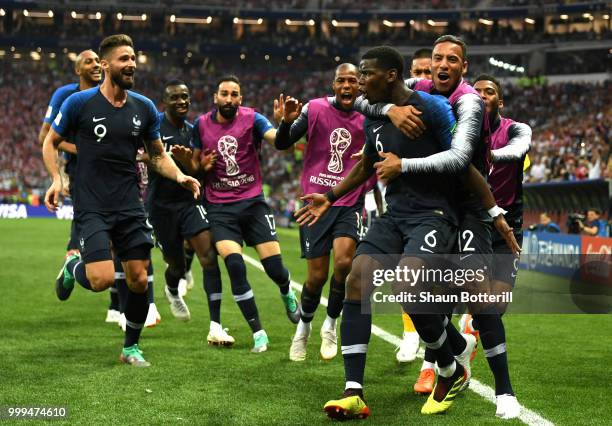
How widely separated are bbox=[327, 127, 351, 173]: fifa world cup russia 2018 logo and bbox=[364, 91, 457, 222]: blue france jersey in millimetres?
2284

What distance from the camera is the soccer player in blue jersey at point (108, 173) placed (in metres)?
7.10

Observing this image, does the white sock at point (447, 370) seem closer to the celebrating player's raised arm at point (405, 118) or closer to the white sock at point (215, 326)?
the celebrating player's raised arm at point (405, 118)

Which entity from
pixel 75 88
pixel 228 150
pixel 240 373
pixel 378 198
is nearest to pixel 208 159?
pixel 228 150

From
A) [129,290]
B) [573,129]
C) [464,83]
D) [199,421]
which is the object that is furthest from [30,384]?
[573,129]

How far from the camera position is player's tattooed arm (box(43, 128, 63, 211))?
720 centimetres

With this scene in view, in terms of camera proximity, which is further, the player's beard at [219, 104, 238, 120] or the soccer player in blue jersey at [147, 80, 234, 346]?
the soccer player in blue jersey at [147, 80, 234, 346]

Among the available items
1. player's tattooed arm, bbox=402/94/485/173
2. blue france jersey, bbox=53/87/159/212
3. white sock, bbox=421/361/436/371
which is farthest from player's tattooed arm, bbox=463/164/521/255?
blue france jersey, bbox=53/87/159/212

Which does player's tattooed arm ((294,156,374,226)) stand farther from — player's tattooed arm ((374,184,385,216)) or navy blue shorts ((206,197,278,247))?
player's tattooed arm ((374,184,385,216))

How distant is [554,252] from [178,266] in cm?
955

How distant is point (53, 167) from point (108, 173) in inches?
19.1

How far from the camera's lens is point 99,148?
7.18 meters

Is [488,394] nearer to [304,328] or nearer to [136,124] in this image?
[304,328]

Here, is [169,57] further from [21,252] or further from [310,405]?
[310,405]

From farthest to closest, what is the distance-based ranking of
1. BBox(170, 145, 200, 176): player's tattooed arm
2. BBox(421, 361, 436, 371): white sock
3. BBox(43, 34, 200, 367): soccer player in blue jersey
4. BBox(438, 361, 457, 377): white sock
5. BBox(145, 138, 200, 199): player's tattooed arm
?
BBox(170, 145, 200, 176): player's tattooed arm
BBox(145, 138, 200, 199): player's tattooed arm
BBox(43, 34, 200, 367): soccer player in blue jersey
BBox(421, 361, 436, 371): white sock
BBox(438, 361, 457, 377): white sock
